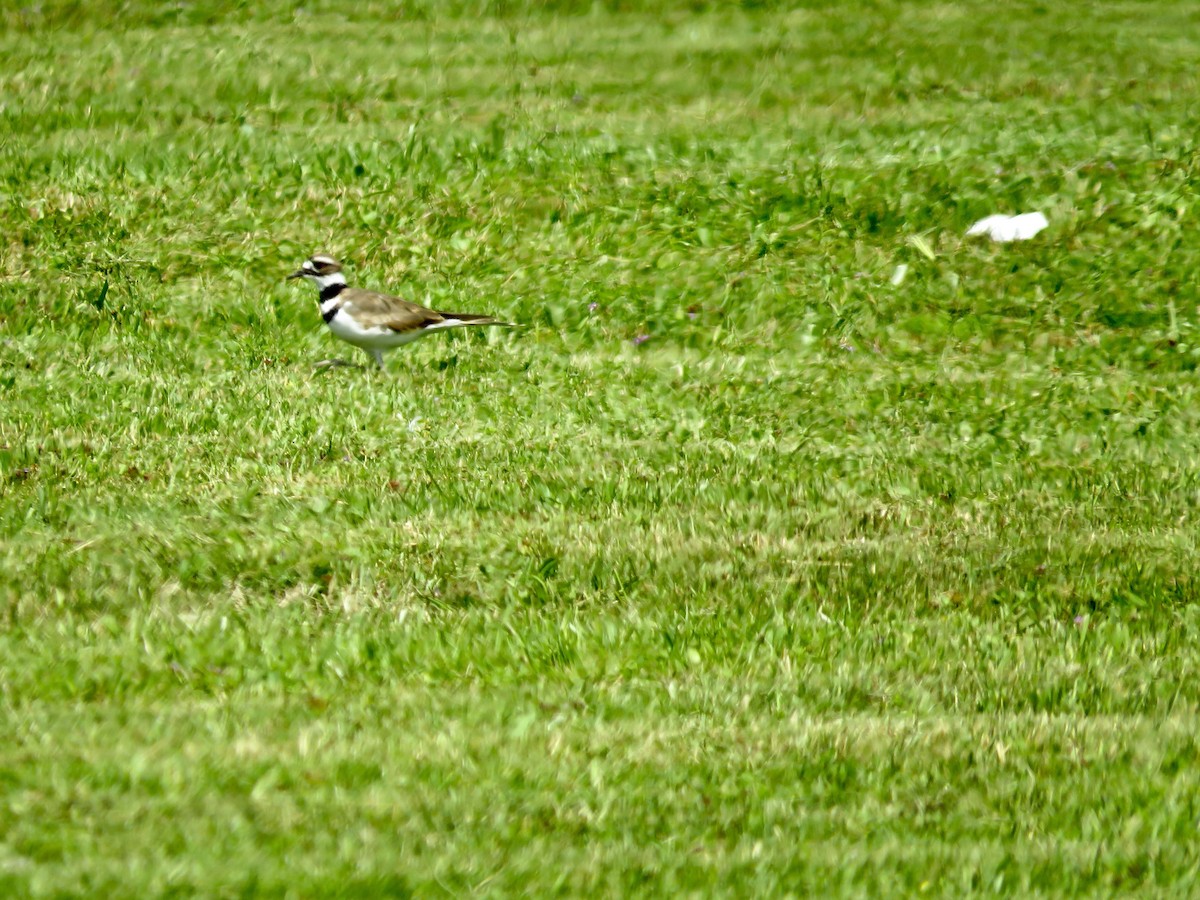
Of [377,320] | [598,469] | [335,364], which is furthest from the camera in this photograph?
[335,364]

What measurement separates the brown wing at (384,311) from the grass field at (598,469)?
0.42m

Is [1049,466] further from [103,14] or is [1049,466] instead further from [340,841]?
[103,14]

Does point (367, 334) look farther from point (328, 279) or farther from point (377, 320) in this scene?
point (328, 279)

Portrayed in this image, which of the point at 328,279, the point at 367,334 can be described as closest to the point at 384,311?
the point at 367,334

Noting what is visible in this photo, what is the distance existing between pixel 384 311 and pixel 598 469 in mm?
2774

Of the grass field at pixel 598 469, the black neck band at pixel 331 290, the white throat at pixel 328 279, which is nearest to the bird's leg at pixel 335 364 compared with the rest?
the grass field at pixel 598 469

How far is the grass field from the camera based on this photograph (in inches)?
230

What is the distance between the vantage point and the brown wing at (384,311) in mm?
12008

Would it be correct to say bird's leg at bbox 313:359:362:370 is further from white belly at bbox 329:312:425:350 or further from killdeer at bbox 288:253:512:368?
white belly at bbox 329:312:425:350

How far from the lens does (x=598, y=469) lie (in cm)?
1001

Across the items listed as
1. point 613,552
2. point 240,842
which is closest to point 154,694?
point 240,842

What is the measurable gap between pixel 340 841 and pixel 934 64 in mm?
16801

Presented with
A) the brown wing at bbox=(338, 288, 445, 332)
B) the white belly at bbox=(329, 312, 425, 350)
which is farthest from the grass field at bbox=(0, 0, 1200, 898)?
the brown wing at bbox=(338, 288, 445, 332)

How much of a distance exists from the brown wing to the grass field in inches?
16.6
